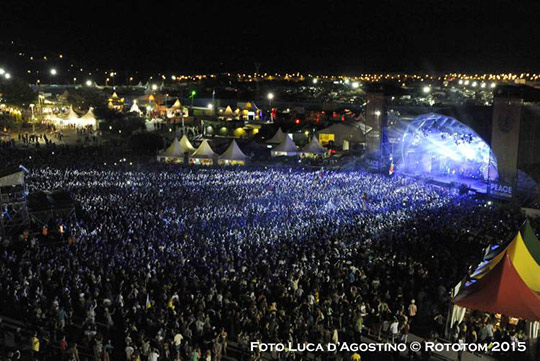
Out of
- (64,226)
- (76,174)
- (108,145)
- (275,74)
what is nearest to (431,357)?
(64,226)

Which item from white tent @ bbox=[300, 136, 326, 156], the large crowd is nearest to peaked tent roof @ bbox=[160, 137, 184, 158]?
white tent @ bbox=[300, 136, 326, 156]

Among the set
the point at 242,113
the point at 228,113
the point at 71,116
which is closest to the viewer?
the point at 71,116

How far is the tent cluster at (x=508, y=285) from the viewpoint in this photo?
871cm

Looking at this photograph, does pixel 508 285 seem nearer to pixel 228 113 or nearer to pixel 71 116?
pixel 71 116

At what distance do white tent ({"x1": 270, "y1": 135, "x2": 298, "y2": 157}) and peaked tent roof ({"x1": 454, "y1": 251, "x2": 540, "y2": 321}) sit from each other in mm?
21564

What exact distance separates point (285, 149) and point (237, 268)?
1925cm

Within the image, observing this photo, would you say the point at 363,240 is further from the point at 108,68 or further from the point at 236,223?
the point at 108,68

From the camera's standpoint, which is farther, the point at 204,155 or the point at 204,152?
the point at 204,152

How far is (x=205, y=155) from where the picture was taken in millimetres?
28844

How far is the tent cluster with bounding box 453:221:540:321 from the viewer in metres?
8.71

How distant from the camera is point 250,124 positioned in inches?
1622

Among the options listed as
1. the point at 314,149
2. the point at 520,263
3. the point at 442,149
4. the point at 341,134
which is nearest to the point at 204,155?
the point at 314,149

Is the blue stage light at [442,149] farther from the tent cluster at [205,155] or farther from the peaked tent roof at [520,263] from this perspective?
the peaked tent roof at [520,263]

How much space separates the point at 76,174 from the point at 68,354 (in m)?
14.8
